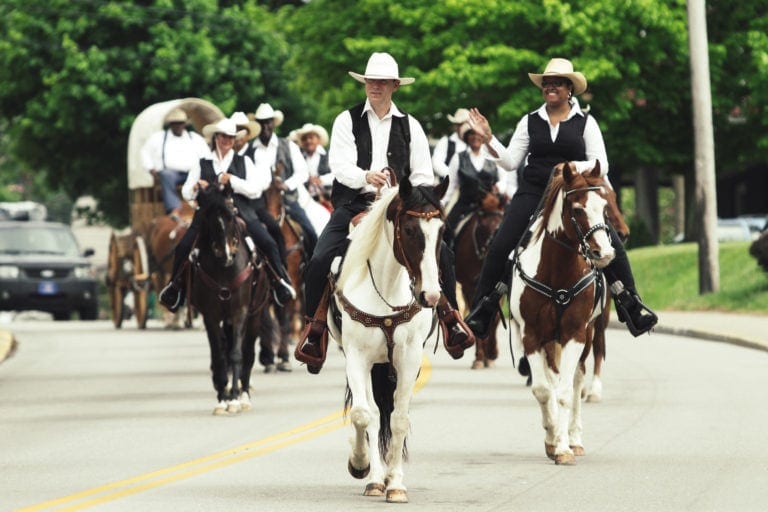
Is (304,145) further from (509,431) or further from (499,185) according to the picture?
(509,431)

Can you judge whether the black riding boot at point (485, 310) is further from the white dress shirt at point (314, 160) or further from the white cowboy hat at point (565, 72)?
the white dress shirt at point (314, 160)

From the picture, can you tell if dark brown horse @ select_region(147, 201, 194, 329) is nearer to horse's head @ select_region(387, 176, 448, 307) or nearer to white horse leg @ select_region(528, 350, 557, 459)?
white horse leg @ select_region(528, 350, 557, 459)

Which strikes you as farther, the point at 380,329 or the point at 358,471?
the point at 358,471

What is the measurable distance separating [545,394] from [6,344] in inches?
583

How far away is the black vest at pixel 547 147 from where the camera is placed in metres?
13.7

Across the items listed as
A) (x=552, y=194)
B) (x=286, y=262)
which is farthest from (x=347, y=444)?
(x=286, y=262)

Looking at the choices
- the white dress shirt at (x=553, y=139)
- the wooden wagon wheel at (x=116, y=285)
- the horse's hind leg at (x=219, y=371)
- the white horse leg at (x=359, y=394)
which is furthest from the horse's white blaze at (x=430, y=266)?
the wooden wagon wheel at (x=116, y=285)

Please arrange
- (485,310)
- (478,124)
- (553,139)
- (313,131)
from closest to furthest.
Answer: (478,124) → (553,139) → (485,310) → (313,131)

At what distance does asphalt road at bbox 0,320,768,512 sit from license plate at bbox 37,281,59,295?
12901 millimetres

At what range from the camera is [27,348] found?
26547 millimetres

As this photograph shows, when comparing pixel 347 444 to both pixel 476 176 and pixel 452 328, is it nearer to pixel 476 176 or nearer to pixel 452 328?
pixel 452 328

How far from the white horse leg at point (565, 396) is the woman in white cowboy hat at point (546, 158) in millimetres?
970

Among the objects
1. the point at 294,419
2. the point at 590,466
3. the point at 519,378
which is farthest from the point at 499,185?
the point at 590,466

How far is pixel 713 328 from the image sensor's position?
2698cm
